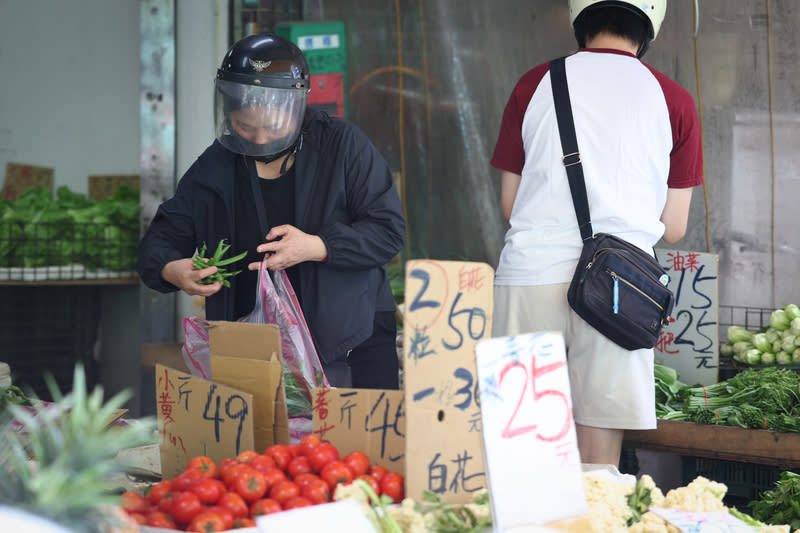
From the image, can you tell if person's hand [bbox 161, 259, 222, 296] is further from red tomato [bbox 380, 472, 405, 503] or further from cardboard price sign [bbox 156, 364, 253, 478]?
red tomato [bbox 380, 472, 405, 503]

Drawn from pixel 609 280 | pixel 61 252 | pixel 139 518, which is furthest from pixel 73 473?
pixel 61 252

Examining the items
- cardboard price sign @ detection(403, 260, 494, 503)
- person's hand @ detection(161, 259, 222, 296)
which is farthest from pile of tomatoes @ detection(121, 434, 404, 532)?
person's hand @ detection(161, 259, 222, 296)

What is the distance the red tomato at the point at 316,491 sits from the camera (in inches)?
57.4

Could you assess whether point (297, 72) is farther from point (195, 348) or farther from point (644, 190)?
point (644, 190)

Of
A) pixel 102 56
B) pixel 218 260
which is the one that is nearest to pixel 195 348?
pixel 218 260

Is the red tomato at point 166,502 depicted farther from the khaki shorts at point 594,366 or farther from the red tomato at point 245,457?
the khaki shorts at point 594,366

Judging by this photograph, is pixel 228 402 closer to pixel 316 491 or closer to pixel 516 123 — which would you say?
pixel 316 491

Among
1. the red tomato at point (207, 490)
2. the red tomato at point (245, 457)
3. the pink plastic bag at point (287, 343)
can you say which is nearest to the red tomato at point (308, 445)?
the red tomato at point (245, 457)

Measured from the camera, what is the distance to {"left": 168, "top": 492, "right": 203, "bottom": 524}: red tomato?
4.59ft

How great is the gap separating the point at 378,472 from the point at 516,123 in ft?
4.47

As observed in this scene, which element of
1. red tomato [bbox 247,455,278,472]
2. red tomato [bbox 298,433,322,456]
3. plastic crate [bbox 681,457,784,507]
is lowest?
plastic crate [bbox 681,457,784,507]

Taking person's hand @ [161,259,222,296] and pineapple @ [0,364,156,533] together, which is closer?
pineapple @ [0,364,156,533]

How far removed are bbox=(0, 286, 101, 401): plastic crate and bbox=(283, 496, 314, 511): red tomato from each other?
11.1 feet

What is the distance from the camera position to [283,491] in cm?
146
